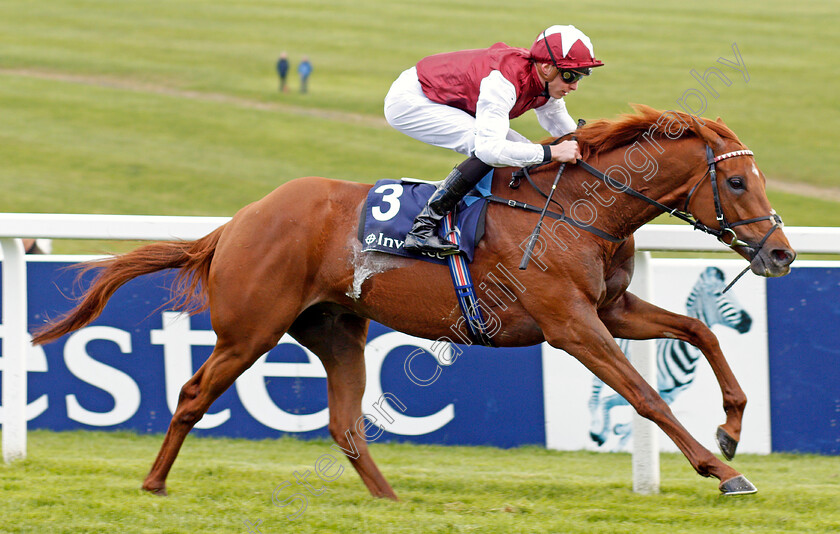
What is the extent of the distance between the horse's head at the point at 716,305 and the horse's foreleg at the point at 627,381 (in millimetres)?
1484

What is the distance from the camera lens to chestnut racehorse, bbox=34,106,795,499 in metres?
3.59

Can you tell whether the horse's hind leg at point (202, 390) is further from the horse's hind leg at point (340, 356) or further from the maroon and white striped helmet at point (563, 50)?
the maroon and white striped helmet at point (563, 50)

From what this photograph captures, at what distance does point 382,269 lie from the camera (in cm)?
396

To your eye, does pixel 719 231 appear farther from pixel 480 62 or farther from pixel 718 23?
pixel 718 23

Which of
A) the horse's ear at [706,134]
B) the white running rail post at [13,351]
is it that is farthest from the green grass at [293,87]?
the horse's ear at [706,134]

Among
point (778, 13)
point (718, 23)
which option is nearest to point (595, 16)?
point (718, 23)

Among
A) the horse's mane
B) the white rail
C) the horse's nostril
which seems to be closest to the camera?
the horse's nostril

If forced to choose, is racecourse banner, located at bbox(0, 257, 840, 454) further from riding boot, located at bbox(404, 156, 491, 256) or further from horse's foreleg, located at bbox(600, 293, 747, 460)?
riding boot, located at bbox(404, 156, 491, 256)

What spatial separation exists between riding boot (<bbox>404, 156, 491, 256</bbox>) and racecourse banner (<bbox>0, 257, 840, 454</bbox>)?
1361 millimetres

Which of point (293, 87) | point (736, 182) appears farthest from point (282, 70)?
point (736, 182)

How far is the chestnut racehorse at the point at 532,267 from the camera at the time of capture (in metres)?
3.59

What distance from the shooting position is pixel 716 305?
4961mm

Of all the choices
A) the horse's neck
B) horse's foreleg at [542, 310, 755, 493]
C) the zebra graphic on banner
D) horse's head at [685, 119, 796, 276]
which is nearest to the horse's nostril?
horse's head at [685, 119, 796, 276]

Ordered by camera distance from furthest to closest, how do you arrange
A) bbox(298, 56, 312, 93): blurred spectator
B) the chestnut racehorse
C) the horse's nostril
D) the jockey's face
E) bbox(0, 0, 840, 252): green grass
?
bbox(298, 56, 312, 93): blurred spectator → bbox(0, 0, 840, 252): green grass → the jockey's face → the chestnut racehorse → the horse's nostril
